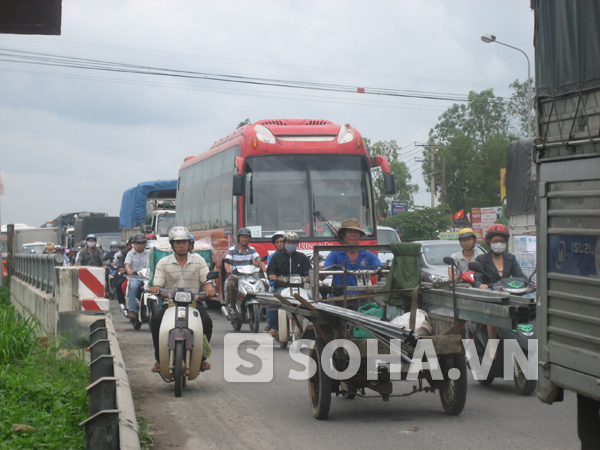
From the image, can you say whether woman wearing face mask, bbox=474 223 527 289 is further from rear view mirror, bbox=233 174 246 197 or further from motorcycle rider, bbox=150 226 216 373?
rear view mirror, bbox=233 174 246 197

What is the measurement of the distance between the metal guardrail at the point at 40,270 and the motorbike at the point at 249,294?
10.0 feet

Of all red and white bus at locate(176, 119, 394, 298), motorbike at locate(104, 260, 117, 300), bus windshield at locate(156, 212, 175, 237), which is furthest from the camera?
bus windshield at locate(156, 212, 175, 237)

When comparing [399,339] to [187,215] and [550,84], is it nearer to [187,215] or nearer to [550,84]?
[550,84]

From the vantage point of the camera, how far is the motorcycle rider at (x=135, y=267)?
14594 mm

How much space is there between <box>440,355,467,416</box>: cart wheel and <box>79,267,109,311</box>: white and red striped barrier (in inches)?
173

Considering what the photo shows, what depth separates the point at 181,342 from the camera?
26.1 feet

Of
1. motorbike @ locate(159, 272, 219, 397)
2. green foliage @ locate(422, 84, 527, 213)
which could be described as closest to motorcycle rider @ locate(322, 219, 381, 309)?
motorbike @ locate(159, 272, 219, 397)

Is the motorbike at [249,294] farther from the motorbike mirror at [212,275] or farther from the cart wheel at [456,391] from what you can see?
the cart wheel at [456,391]

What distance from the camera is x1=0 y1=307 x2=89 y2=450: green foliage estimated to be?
564 centimetres

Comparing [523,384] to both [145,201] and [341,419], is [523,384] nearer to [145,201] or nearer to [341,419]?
[341,419]

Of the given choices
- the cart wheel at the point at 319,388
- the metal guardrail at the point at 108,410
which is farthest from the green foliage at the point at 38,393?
the cart wheel at the point at 319,388

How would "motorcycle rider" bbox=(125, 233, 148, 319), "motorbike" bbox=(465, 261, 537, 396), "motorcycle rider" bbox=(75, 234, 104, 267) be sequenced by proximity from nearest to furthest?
"motorbike" bbox=(465, 261, 537, 396)
"motorcycle rider" bbox=(125, 233, 148, 319)
"motorcycle rider" bbox=(75, 234, 104, 267)

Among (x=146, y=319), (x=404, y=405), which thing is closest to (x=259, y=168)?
(x=146, y=319)

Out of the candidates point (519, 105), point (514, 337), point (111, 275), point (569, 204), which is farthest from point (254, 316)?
point (519, 105)
